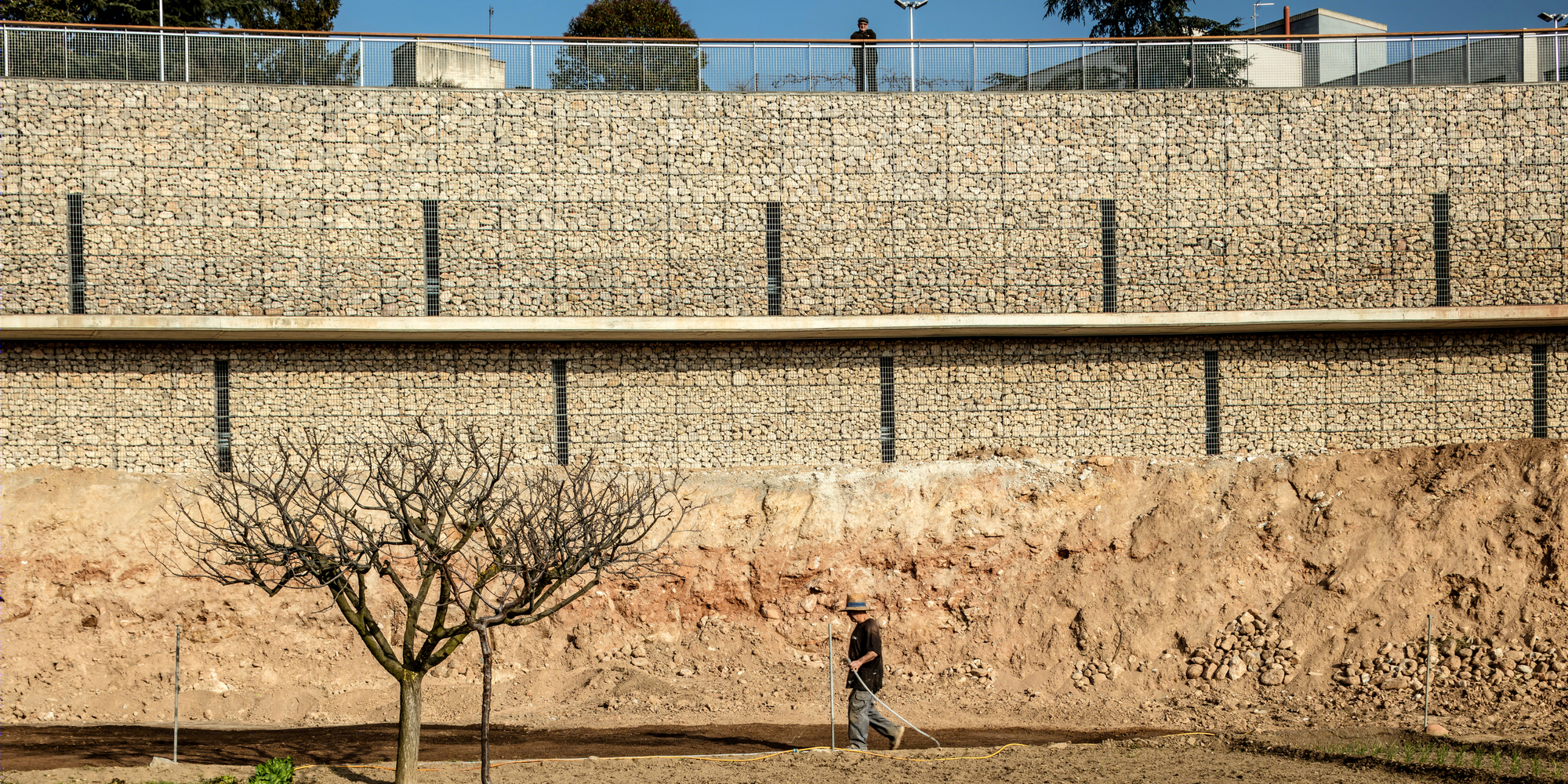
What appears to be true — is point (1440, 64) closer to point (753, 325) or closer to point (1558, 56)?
point (1558, 56)

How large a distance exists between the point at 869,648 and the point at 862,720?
88 centimetres

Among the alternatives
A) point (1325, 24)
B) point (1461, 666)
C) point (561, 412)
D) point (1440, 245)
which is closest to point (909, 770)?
point (1461, 666)

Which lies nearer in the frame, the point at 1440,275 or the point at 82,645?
the point at 82,645

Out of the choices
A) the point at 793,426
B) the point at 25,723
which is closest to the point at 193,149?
the point at 25,723

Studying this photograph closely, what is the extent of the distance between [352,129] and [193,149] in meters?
2.89

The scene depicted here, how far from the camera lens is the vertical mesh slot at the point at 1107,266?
23.2m

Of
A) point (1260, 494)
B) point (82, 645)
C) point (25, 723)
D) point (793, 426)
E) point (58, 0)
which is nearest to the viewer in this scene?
point (25, 723)

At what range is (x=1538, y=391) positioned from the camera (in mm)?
22781

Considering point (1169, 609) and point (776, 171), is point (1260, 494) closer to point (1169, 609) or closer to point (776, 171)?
point (1169, 609)

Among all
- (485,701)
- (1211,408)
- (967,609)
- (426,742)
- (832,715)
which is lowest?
(426,742)

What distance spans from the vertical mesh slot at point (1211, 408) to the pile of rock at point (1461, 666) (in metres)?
5.82

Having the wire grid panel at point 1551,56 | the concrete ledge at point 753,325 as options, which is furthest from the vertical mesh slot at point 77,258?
the wire grid panel at point 1551,56

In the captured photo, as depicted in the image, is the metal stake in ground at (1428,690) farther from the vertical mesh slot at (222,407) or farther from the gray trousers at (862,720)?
the vertical mesh slot at (222,407)

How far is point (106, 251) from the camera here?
22.0 meters
